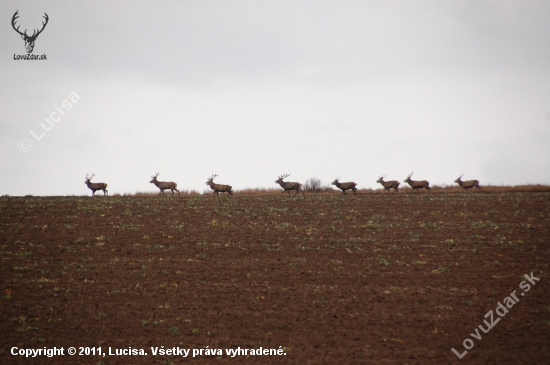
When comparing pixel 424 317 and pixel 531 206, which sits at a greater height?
pixel 531 206

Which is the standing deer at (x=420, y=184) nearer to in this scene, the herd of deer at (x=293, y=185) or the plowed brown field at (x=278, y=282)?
the herd of deer at (x=293, y=185)

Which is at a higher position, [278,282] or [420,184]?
[420,184]

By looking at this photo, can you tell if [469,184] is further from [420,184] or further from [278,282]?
[278,282]

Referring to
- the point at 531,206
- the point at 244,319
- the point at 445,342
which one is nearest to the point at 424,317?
the point at 445,342

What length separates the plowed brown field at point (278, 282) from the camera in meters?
14.7

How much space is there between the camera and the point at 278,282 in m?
19.3

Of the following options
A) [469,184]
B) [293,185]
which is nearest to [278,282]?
[293,185]

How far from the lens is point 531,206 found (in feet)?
99.6

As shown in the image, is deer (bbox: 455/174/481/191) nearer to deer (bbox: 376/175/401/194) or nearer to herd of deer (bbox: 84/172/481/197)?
herd of deer (bbox: 84/172/481/197)

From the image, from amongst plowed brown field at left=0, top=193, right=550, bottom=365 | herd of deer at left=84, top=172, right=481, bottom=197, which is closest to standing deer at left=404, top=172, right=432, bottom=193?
herd of deer at left=84, top=172, right=481, bottom=197

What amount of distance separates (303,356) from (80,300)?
28.2ft

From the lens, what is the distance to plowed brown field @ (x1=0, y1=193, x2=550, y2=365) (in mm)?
14727

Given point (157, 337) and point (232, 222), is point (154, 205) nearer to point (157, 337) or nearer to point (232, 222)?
point (232, 222)

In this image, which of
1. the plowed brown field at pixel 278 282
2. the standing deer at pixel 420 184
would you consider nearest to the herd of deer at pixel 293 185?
the standing deer at pixel 420 184
